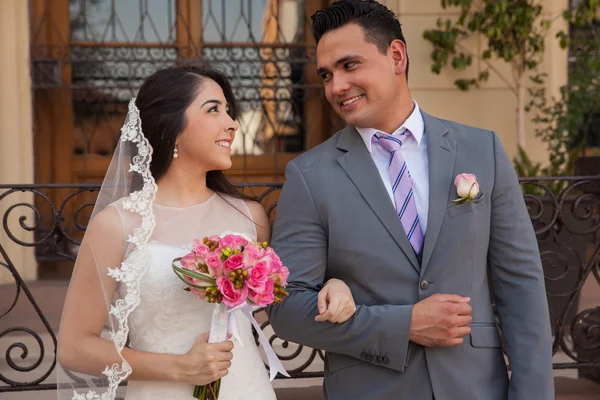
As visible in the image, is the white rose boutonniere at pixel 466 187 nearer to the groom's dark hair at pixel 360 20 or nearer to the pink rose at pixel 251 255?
the groom's dark hair at pixel 360 20

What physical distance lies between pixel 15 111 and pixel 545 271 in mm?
4595

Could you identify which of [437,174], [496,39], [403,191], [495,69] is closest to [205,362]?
[403,191]

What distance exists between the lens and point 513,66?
23.2ft

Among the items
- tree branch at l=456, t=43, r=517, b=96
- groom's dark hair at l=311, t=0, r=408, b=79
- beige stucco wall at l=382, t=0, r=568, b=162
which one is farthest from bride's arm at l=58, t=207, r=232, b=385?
tree branch at l=456, t=43, r=517, b=96

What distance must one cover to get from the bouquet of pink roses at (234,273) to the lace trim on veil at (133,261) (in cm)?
23

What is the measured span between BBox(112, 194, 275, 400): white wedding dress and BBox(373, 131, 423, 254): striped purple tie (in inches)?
24.8

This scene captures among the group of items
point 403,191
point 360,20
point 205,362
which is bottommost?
point 205,362

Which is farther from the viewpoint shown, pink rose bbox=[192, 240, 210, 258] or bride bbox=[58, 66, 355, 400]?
bride bbox=[58, 66, 355, 400]

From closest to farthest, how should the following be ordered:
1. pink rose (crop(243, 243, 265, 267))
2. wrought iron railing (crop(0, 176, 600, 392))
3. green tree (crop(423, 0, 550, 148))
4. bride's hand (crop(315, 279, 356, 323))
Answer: bride's hand (crop(315, 279, 356, 323)), pink rose (crop(243, 243, 265, 267)), wrought iron railing (crop(0, 176, 600, 392)), green tree (crop(423, 0, 550, 148))

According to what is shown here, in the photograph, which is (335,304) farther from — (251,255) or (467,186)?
(467,186)

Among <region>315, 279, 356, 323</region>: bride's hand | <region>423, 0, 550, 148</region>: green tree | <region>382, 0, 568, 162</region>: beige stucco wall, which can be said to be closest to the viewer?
<region>315, 279, 356, 323</region>: bride's hand

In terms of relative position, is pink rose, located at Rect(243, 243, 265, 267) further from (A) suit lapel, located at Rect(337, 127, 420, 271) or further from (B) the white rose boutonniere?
(B) the white rose boutonniere

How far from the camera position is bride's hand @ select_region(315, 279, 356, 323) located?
2.14m

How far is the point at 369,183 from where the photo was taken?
2.39 metres
